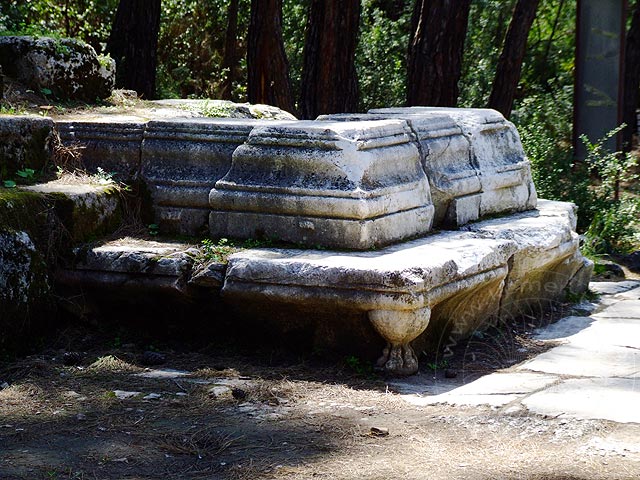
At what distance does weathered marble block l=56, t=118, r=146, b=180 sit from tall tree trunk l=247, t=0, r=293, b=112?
3.84 meters

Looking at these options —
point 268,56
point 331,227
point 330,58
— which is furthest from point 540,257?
point 268,56

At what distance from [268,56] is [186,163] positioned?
4.32 meters

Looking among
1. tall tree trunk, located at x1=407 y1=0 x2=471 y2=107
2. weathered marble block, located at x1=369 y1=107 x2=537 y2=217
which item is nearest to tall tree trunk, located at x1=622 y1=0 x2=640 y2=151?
tall tree trunk, located at x1=407 y1=0 x2=471 y2=107

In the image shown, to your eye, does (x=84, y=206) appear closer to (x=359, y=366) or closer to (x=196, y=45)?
(x=359, y=366)

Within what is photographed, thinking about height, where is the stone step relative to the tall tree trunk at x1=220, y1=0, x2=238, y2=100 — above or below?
below

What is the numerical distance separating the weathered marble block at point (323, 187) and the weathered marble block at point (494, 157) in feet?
2.77

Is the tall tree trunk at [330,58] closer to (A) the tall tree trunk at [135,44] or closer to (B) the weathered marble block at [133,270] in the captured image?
(A) the tall tree trunk at [135,44]

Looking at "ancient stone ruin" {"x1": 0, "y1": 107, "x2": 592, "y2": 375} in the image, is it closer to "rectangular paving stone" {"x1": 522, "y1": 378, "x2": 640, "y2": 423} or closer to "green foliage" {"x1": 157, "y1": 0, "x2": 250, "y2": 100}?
"rectangular paving stone" {"x1": 522, "y1": 378, "x2": 640, "y2": 423}

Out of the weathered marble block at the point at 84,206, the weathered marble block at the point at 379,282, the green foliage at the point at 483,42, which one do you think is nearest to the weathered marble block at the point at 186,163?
the weathered marble block at the point at 84,206

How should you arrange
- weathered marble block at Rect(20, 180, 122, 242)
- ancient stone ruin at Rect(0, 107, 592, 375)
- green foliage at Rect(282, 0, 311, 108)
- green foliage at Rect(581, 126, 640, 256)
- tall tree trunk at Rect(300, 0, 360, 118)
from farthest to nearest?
green foliage at Rect(282, 0, 311, 108) → tall tree trunk at Rect(300, 0, 360, 118) → green foliage at Rect(581, 126, 640, 256) → weathered marble block at Rect(20, 180, 122, 242) → ancient stone ruin at Rect(0, 107, 592, 375)

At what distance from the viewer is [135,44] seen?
10461mm

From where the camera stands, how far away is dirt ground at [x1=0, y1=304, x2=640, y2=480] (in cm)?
384

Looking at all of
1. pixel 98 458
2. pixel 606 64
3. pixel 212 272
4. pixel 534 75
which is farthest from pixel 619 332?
pixel 534 75

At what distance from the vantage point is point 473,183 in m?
→ 6.39
